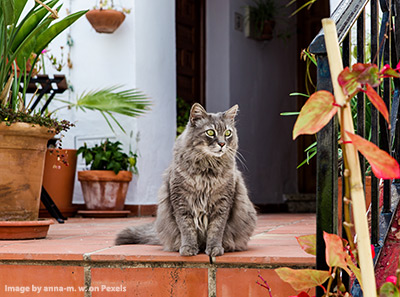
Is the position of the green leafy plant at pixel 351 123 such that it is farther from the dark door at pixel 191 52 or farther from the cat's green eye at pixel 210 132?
the dark door at pixel 191 52

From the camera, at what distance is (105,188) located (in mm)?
4523

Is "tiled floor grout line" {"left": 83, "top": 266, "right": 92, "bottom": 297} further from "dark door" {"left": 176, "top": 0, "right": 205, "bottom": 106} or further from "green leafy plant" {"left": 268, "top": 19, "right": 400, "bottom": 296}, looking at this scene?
"dark door" {"left": 176, "top": 0, "right": 205, "bottom": 106}

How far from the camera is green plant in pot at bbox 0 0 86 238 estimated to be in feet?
8.37

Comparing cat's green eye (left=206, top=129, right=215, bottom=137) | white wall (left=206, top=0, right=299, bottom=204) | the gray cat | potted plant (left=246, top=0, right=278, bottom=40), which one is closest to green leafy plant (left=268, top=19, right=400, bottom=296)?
the gray cat

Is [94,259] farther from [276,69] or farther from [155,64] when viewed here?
[276,69]

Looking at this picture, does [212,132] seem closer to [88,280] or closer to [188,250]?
[188,250]

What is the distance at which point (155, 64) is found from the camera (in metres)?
4.96

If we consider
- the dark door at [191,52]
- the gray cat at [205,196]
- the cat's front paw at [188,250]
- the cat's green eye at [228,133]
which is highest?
the dark door at [191,52]

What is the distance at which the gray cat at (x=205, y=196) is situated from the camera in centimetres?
192

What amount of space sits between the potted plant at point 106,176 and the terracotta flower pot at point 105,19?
99 centimetres

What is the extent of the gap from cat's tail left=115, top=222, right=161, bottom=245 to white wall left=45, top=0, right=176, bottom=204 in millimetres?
2473

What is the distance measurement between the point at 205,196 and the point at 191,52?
4121 millimetres

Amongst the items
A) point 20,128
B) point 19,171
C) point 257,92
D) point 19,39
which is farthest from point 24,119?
point 257,92

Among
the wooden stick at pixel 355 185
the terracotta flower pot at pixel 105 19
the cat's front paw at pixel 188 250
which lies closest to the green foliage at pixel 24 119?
the cat's front paw at pixel 188 250
